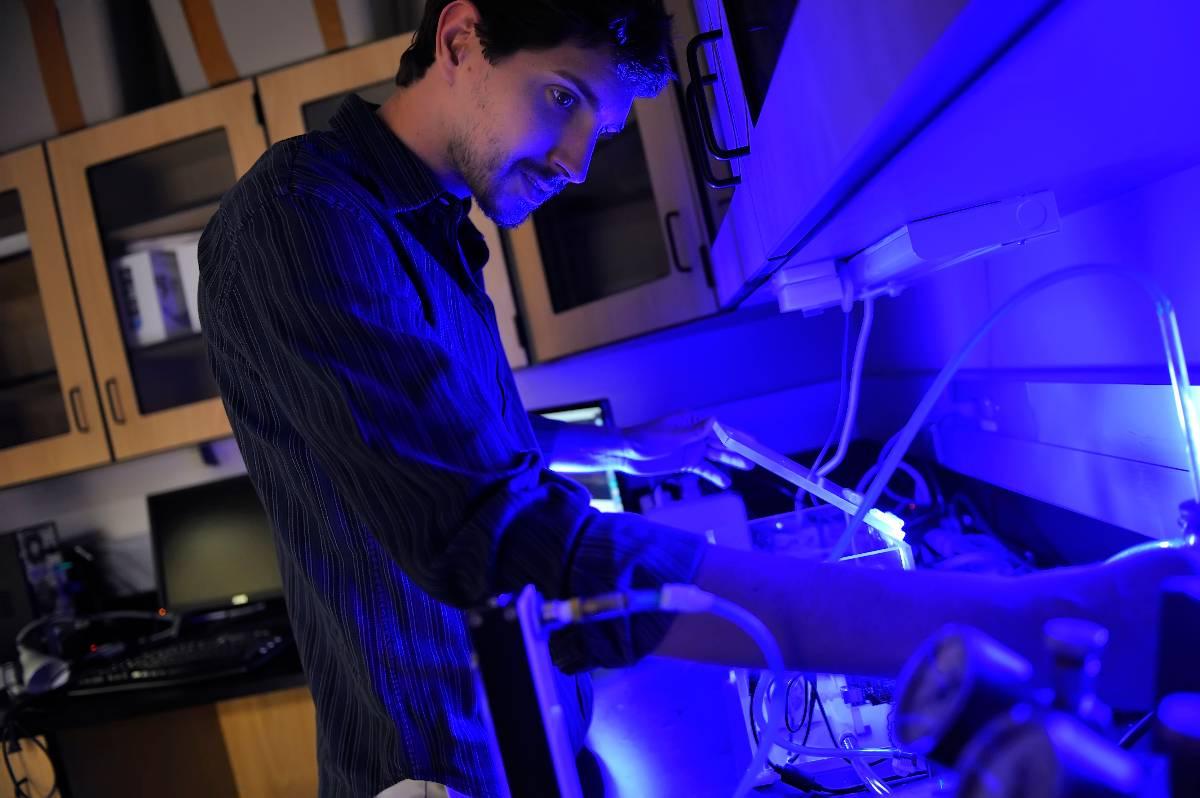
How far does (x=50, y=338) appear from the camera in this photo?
2125mm

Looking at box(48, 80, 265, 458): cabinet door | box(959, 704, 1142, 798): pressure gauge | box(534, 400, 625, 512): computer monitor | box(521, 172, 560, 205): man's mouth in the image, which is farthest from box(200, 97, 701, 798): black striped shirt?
box(48, 80, 265, 458): cabinet door

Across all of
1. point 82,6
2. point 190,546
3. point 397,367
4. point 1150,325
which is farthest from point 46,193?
point 1150,325

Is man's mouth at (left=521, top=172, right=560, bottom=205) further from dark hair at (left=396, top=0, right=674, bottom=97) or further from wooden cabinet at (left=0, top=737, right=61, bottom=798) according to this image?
wooden cabinet at (left=0, top=737, right=61, bottom=798)

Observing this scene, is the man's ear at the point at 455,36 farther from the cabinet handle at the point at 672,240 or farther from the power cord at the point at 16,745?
the power cord at the point at 16,745

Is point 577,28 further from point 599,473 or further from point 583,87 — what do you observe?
point 599,473

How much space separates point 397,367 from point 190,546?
196cm

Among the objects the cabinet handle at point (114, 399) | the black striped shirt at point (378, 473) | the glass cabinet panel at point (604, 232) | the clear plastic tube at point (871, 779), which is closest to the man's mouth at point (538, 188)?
the black striped shirt at point (378, 473)

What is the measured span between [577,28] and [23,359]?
205 cm

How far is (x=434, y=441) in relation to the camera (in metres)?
0.51

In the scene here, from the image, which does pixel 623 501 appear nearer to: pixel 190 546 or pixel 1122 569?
pixel 190 546

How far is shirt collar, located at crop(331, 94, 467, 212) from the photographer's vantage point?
33.6 inches

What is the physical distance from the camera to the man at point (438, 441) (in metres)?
0.44

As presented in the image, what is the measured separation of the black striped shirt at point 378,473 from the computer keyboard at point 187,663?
1049 mm

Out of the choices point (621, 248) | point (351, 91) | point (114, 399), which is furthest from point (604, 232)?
point (114, 399)
